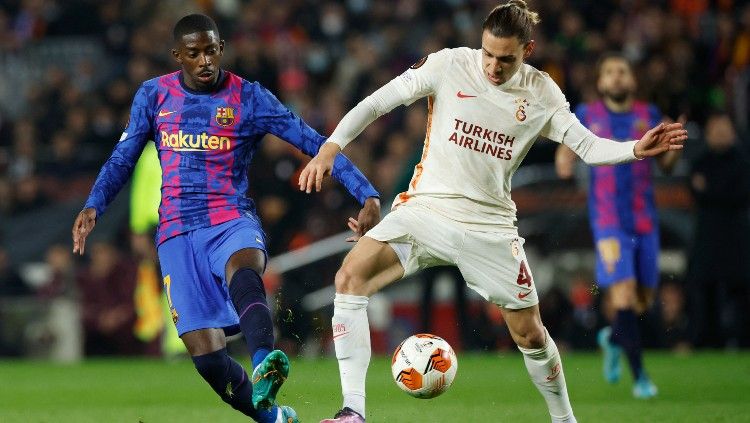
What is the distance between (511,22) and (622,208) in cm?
398

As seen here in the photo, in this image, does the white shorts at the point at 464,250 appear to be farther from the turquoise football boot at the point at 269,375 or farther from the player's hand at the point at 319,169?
the turquoise football boot at the point at 269,375

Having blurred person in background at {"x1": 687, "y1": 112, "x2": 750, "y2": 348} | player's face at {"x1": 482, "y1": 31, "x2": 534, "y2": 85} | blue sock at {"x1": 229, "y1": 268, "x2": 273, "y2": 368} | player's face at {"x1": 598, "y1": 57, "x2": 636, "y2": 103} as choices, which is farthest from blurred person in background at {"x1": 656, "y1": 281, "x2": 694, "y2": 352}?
blue sock at {"x1": 229, "y1": 268, "x2": 273, "y2": 368}

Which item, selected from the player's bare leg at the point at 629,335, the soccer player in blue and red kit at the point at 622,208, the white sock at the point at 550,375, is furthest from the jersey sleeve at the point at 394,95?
the player's bare leg at the point at 629,335

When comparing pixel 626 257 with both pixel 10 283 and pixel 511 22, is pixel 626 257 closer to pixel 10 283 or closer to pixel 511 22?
pixel 511 22

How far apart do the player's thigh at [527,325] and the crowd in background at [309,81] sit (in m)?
6.80

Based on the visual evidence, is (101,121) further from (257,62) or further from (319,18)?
(319,18)

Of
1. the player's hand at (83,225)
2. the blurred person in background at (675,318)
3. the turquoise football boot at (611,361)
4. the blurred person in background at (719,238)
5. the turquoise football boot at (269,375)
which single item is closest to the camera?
the turquoise football boot at (269,375)

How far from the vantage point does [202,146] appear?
6.77m

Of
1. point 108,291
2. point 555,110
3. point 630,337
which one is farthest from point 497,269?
point 108,291

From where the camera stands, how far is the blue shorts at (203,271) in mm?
6578

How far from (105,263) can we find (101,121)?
110 inches

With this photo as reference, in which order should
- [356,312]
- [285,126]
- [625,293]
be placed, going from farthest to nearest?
[625,293] < [285,126] < [356,312]

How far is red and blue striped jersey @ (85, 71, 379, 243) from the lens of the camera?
22.1 ft

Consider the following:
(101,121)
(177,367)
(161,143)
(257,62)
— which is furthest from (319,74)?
(161,143)
